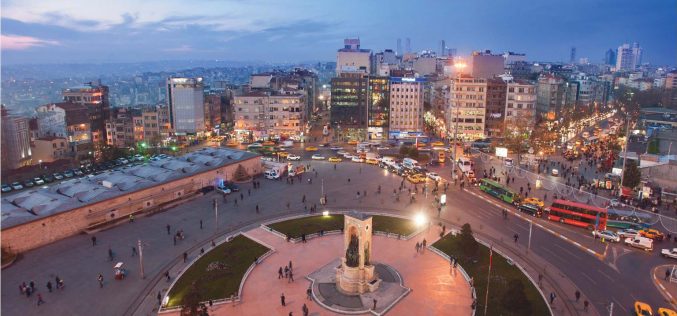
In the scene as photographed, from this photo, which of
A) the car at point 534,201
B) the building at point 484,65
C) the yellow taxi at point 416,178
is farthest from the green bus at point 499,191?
the building at point 484,65

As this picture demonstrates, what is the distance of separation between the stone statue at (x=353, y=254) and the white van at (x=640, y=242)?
79.1 feet

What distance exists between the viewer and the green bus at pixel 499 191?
47906 mm

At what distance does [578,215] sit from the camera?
136 feet

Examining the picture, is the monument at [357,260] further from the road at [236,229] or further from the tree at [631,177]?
the tree at [631,177]

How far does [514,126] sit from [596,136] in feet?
72.7

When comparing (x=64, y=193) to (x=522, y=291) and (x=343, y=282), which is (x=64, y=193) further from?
(x=522, y=291)

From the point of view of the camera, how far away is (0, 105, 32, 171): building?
6700 cm

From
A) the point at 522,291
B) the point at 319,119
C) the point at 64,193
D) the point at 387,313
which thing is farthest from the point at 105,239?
the point at 319,119

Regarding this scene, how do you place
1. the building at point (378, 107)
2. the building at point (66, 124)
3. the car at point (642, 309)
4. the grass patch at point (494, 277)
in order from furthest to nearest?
the building at point (378, 107) → the building at point (66, 124) → the grass patch at point (494, 277) → the car at point (642, 309)

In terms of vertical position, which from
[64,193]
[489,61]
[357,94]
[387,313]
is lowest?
[387,313]

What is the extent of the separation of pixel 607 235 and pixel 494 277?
47.6ft

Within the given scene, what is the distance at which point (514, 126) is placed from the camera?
8669 cm

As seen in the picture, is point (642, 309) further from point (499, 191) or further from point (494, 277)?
point (499, 191)

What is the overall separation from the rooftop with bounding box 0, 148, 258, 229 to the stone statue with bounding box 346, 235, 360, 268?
1009 inches
